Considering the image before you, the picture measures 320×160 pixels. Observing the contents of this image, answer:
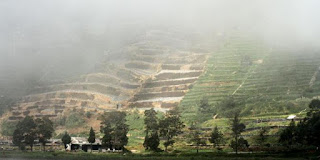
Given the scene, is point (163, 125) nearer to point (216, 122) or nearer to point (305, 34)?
point (216, 122)

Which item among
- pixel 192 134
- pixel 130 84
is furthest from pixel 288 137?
pixel 130 84

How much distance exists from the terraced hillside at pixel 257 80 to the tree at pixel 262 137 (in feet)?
28.5

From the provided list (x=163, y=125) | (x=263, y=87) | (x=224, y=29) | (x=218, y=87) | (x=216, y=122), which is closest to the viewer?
(x=163, y=125)

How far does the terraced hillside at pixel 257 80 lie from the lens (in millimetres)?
82231

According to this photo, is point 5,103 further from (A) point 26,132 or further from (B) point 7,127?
(A) point 26,132

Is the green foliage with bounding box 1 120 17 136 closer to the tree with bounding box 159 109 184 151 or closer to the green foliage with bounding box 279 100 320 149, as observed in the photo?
the tree with bounding box 159 109 184 151

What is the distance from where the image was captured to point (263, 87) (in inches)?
3541

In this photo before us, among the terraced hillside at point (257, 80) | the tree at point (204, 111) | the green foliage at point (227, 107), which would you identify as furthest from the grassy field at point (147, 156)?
the tree at point (204, 111)

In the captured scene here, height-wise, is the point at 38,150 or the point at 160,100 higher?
the point at 160,100

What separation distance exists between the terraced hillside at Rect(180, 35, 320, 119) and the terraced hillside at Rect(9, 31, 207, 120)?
4849 millimetres

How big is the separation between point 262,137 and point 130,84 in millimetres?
51127

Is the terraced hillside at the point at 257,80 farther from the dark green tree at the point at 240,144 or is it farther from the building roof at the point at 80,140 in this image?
the building roof at the point at 80,140

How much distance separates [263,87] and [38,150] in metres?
42.6

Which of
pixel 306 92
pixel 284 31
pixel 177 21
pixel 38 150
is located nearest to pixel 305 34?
pixel 284 31
